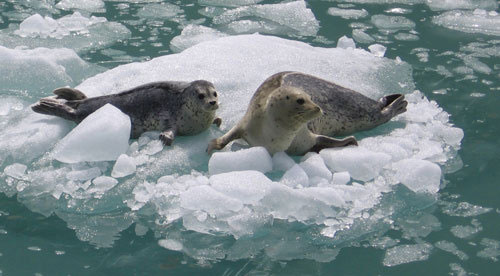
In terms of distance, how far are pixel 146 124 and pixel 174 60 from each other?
0.91m

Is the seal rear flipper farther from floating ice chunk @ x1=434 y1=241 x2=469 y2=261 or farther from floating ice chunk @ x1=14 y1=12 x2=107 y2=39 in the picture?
floating ice chunk @ x1=434 y1=241 x2=469 y2=261

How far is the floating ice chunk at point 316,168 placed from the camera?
13.5ft

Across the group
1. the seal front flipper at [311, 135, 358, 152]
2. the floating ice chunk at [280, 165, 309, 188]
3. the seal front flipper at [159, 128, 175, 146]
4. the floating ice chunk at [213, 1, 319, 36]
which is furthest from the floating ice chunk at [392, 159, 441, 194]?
the floating ice chunk at [213, 1, 319, 36]

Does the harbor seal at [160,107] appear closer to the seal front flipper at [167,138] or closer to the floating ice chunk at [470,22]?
the seal front flipper at [167,138]

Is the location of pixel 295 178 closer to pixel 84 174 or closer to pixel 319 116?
pixel 319 116

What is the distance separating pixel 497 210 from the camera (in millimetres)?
4012

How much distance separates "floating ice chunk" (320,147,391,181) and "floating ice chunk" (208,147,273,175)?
333 millimetres

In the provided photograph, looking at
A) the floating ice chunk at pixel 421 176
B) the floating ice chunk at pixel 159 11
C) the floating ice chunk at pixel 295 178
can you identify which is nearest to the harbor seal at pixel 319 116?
the floating ice chunk at pixel 295 178

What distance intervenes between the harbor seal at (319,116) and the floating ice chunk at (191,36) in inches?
68.5

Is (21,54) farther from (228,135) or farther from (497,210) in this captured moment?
(497,210)

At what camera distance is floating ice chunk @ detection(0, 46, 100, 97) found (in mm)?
5379

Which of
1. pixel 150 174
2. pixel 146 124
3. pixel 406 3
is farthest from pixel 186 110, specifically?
pixel 406 3

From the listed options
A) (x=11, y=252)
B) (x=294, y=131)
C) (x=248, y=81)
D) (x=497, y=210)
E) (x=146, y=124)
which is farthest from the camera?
(x=248, y=81)

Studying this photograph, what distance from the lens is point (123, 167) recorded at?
13.5 ft
